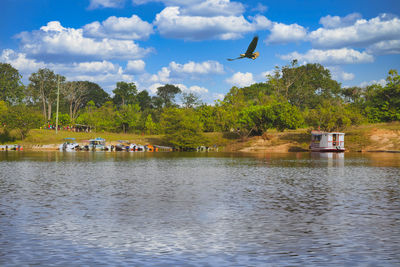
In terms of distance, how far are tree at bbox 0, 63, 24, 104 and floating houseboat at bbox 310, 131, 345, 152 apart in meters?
117

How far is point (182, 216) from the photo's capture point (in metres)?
20.8

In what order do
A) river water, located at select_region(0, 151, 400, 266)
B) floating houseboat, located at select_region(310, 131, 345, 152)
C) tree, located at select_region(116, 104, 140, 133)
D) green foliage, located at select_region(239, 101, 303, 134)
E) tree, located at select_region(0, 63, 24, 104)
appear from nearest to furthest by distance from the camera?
river water, located at select_region(0, 151, 400, 266)
floating houseboat, located at select_region(310, 131, 345, 152)
green foliage, located at select_region(239, 101, 303, 134)
tree, located at select_region(116, 104, 140, 133)
tree, located at select_region(0, 63, 24, 104)

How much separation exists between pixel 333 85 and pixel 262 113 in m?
75.2

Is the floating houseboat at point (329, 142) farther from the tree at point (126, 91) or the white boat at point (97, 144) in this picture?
the tree at point (126, 91)

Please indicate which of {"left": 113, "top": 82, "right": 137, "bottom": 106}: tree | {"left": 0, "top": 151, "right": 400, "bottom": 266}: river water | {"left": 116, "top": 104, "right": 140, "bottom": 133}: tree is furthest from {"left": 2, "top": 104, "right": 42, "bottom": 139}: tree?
{"left": 0, "top": 151, "right": 400, "bottom": 266}: river water

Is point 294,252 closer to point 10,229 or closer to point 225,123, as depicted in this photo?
point 10,229

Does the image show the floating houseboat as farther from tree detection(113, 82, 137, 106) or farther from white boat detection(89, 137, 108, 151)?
tree detection(113, 82, 137, 106)

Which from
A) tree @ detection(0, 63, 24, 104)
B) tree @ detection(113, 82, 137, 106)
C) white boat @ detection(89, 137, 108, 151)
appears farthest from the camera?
tree @ detection(113, 82, 137, 106)

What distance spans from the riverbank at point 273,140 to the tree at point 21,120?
4.08 m

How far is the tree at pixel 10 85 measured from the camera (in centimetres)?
16762

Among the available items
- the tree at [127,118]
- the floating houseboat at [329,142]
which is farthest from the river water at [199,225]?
the tree at [127,118]

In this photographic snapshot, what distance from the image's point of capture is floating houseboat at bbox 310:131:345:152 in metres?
104

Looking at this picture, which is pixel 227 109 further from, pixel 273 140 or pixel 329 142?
pixel 329 142

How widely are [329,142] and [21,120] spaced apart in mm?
78118
